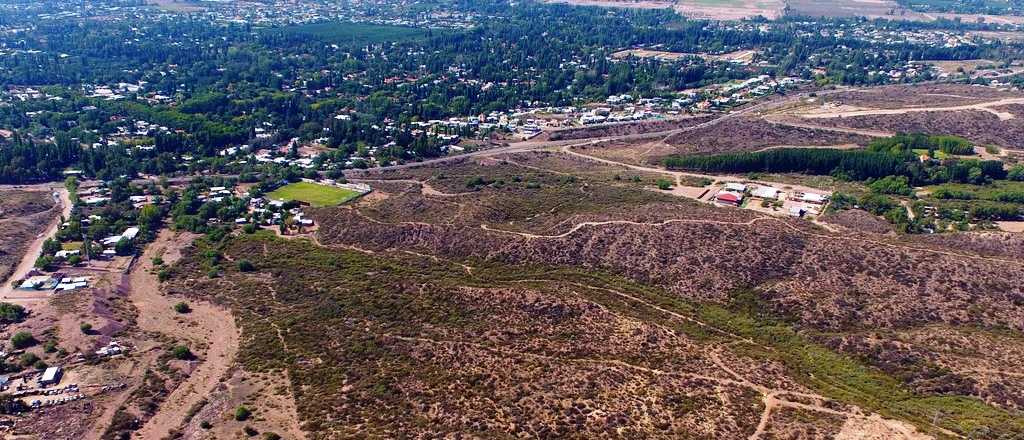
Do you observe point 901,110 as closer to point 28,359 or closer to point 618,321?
point 618,321

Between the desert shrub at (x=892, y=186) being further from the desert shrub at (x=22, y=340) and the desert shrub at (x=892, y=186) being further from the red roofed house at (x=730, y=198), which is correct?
the desert shrub at (x=22, y=340)

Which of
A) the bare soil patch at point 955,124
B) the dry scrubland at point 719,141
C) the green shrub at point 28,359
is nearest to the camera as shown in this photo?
the green shrub at point 28,359

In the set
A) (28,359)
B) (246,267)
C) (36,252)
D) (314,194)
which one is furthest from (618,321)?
(36,252)

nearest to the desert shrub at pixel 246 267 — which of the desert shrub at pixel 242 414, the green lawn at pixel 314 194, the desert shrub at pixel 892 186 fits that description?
the green lawn at pixel 314 194

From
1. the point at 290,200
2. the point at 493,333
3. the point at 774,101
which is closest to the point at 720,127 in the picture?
the point at 774,101

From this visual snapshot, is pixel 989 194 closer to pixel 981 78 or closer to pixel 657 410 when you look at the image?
pixel 657 410
